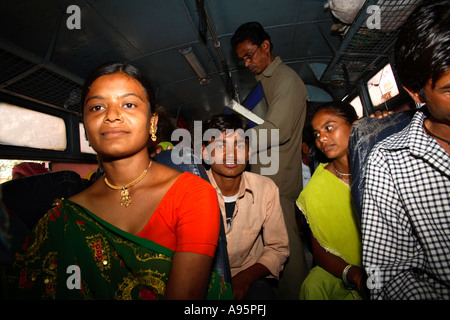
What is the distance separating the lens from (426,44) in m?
1.08

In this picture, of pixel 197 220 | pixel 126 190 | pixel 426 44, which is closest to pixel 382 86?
pixel 426 44

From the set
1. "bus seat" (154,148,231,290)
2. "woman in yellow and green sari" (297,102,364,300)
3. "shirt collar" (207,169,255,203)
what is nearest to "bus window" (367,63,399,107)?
"woman in yellow and green sari" (297,102,364,300)

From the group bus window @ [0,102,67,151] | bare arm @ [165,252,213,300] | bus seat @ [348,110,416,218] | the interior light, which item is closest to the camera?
bare arm @ [165,252,213,300]

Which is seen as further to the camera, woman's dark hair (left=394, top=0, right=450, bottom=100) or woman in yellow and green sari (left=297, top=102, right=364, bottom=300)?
woman in yellow and green sari (left=297, top=102, right=364, bottom=300)

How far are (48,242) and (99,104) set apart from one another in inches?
31.9

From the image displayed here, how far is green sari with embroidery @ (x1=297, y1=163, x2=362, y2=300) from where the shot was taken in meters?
1.70

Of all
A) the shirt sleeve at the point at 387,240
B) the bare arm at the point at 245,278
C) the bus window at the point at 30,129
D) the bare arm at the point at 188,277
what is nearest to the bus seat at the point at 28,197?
the bare arm at the point at 188,277

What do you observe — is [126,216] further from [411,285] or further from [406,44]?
[406,44]

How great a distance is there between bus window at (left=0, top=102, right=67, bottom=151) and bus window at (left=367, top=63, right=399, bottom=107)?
6.40m

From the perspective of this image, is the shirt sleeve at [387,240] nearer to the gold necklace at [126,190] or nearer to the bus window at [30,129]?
the gold necklace at [126,190]

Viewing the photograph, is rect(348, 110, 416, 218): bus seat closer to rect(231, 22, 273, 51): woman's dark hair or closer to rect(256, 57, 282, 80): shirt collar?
rect(256, 57, 282, 80): shirt collar

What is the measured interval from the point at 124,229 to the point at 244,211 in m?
1.15

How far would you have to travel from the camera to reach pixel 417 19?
43.3 inches
